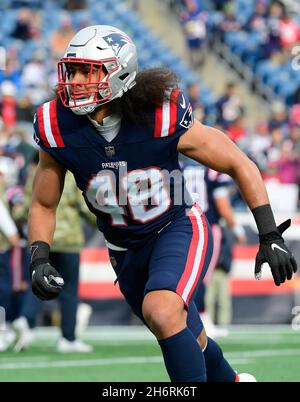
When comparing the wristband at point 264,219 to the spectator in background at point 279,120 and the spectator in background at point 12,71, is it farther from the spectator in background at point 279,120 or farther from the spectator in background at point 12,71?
the spectator in background at point 279,120

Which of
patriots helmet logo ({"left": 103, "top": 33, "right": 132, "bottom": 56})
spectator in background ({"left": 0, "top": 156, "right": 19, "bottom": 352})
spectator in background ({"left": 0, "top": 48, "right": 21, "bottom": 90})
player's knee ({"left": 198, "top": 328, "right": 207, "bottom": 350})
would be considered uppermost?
patriots helmet logo ({"left": 103, "top": 33, "right": 132, "bottom": 56})

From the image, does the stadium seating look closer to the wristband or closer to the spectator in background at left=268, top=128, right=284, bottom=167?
the spectator in background at left=268, top=128, right=284, bottom=167

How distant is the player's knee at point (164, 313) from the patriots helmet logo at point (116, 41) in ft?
3.88

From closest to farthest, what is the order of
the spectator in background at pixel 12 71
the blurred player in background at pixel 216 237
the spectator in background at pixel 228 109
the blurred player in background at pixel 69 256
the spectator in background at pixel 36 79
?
the blurred player in background at pixel 69 256, the blurred player in background at pixel 216 237, the spectator in background at pixel 36 79, the spectator in background at pixel 12 71, the spectator in background at pixel 228 109

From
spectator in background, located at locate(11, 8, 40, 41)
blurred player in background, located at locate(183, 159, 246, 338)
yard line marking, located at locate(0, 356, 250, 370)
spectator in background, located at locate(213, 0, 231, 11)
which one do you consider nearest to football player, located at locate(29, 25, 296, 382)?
yard line marking, located at locate(0, 356, 250, 370)

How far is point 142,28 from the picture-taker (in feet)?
60.5

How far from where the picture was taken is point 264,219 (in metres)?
4.75

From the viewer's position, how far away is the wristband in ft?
15.5

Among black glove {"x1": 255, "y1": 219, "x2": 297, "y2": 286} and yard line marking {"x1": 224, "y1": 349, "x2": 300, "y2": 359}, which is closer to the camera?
black glove {"x1": 255, "y1": 219, "x2": 297, "y2": 286}

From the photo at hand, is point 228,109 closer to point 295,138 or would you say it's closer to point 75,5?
point 295,138

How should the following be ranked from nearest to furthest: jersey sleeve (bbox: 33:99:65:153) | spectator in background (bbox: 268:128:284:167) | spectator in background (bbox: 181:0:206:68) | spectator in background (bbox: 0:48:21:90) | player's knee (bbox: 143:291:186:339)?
1. player's knee (bbox: 143:291:186:339)
2. jersey sleeve (bbox: 33:99:65:153)
3. spectator in background (bbox: 268:128:284:167)
4. spectator in background (bbox: 0:48:21:90)
5. spectator in background (bbox: 181:0:206:68)

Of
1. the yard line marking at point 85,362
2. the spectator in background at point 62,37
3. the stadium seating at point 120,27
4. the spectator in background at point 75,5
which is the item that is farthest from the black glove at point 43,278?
the spectator in background at point 75,5

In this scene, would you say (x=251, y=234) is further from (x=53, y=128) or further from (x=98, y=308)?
(x=53, y=128)

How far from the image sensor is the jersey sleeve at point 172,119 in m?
4.74
